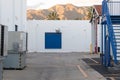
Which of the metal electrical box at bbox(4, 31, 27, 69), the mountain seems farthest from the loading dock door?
the mountain

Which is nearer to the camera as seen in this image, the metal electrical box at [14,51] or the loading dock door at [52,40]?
the metal electrical box at [14,51]

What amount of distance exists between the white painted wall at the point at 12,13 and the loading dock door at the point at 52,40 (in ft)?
51.8

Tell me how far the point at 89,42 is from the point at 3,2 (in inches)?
1112

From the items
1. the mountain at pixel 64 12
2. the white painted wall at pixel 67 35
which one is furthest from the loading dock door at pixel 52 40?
the mountain at pixel 64 12

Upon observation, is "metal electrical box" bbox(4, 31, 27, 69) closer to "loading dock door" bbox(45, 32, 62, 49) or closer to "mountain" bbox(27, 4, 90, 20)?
"loading dock door" bbox(45, 32, 62, 49)

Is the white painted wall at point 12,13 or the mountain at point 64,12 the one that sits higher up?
the mountain at point 64,12

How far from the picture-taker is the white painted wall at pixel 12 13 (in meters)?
29.1

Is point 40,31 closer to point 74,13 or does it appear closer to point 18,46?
point 18,46

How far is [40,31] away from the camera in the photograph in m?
56.4

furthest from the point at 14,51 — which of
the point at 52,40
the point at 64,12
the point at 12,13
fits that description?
the point at 64,12

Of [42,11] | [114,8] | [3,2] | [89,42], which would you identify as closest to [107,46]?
[114,8]

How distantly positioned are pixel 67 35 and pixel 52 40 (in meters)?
2.12

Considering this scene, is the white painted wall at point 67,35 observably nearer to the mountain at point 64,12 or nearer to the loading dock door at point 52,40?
the loading dock door at point 52,40

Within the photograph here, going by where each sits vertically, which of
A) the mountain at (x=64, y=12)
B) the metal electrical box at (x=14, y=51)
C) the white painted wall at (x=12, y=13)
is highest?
the mountain at (x=64, y=12)
